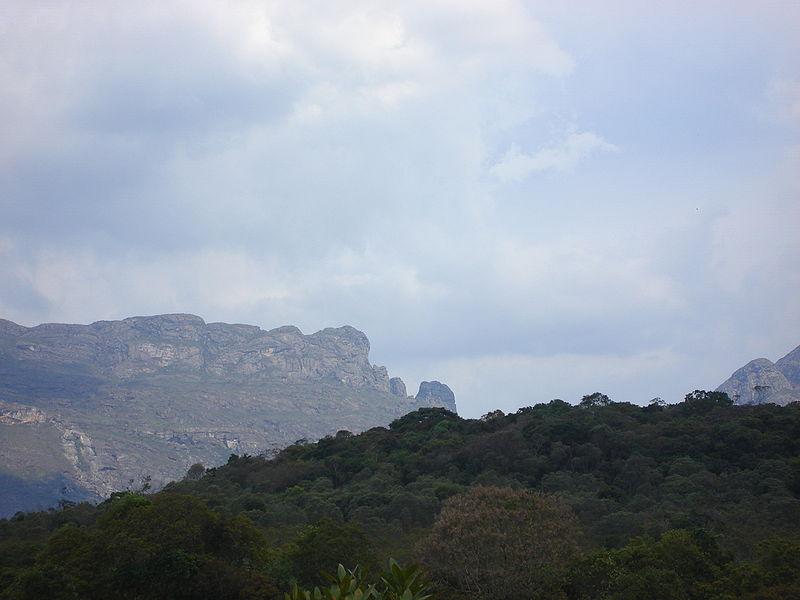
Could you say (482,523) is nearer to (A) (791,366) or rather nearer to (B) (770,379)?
(B) (770,379)

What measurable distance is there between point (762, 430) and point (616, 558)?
3580 cm

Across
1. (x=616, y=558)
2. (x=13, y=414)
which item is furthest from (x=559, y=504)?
(x=13, y=414)

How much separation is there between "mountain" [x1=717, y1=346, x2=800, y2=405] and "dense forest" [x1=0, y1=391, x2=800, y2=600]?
81170 mm

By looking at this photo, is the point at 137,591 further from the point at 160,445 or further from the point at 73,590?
the point at 160,445

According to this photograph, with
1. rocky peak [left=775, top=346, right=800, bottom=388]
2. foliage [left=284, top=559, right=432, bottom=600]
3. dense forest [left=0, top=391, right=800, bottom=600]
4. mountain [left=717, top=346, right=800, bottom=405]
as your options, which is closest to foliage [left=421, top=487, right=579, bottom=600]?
dense forest [left=0, top=391, right=800, bottom=600]

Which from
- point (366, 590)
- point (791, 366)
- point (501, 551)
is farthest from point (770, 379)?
point (366, 590)

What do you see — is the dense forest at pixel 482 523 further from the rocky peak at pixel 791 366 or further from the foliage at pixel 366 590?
the rocky peak at pixel 791 366

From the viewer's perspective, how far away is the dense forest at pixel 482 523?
3028cm

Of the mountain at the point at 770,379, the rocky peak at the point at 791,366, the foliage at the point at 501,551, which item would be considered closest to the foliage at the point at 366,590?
the foliage at the point at 501,551

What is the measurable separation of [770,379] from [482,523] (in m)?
142

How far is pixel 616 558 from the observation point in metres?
32.0

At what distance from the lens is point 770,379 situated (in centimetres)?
15725

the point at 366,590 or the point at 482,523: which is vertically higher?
the point at 482,523

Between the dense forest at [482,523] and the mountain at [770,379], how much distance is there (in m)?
81.2
